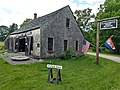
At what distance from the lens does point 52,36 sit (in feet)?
51.6

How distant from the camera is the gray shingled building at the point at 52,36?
14.7 meters

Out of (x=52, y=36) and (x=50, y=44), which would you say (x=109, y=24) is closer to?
(x=52, y=36)

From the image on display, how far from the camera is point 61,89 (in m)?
6.10

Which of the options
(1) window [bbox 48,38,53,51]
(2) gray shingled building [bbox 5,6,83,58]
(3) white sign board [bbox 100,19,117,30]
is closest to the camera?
(3) white sign board [bbox 100,19,117,30]

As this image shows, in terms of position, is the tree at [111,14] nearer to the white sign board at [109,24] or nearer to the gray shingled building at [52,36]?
the gray shingled building at [52,36]

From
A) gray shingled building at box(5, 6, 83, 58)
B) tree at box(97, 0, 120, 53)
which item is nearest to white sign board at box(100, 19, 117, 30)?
gray shingled building at box(5, 6, 83, 58)

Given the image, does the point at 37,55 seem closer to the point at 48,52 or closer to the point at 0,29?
the point at 48,52

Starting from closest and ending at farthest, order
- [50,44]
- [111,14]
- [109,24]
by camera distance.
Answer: [109,24] < [50,44] < [111,14]

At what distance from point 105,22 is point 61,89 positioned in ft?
28.9

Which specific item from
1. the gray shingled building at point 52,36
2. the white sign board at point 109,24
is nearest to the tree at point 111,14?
the gray shingled building at point 52,36

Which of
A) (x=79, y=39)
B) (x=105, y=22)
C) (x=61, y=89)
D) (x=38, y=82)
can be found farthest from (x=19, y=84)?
(x=79, y=39)

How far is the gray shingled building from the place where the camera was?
1471 centimetres

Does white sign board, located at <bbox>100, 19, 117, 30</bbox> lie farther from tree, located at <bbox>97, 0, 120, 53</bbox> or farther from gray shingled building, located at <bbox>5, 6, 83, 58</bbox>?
tree, located at <bbox>97, 0, 120, 53</bbox>

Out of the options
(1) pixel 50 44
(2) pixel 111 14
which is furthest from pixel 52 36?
(2) pixel 111 14
